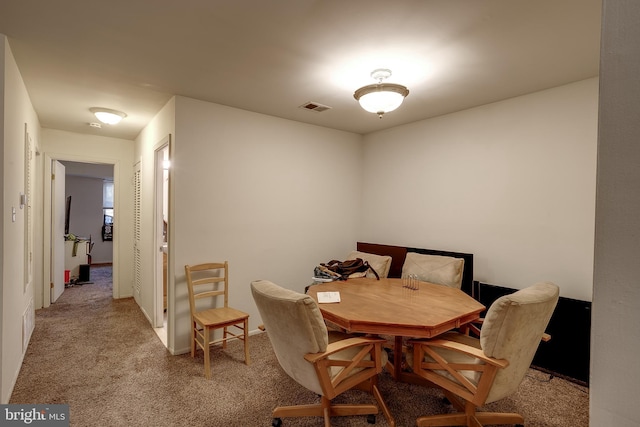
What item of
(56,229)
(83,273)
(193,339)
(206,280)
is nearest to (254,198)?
(206,280)

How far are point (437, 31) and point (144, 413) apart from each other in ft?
10.5

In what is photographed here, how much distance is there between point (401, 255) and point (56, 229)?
5.01 meters

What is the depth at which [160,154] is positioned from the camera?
3824mm

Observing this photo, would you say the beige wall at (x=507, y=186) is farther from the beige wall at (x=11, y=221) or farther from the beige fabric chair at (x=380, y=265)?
the beige wall at (x=11, y=221)

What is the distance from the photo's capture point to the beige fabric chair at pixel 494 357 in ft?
5.60

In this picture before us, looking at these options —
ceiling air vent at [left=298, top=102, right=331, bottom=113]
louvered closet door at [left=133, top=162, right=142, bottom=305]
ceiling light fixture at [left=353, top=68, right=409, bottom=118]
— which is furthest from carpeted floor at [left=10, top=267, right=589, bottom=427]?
ceiling air vent at [left=298, top=102, right=331, bottom=113]

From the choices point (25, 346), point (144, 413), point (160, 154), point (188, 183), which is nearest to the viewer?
point (144, 413)

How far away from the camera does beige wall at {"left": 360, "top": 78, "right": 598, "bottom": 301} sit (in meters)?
2.80

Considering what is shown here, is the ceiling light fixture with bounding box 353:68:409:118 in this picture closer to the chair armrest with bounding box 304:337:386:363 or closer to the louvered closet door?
the chair armrest with bounding box 304:337:386:363

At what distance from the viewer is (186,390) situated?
2.52 meters

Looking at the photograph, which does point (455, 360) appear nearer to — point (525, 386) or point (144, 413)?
point (525, 386)

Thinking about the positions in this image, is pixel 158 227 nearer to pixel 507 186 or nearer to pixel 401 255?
pixel 401 255

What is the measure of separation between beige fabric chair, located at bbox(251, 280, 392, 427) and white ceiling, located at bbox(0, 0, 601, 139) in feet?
5.37

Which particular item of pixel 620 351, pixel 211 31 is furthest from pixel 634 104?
pixel 211 31
